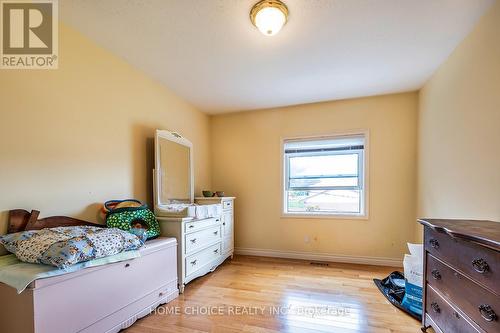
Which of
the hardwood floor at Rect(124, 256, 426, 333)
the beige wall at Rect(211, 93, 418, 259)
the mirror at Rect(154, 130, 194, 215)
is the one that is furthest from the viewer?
the beige wall at Rect(211, 93, 418, 259)

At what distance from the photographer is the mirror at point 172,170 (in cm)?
272

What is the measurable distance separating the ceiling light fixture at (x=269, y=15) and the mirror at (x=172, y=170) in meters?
1.63

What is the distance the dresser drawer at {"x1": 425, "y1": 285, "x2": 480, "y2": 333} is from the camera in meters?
1.33

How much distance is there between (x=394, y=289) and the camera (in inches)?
96.3

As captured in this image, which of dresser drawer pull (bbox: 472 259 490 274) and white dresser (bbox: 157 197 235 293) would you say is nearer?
dresser drawer pull (bbox: 472 259 490 274)

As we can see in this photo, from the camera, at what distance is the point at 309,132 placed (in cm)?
365

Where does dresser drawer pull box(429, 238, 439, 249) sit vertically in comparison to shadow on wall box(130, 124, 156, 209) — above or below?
below

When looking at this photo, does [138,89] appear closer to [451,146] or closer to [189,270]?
[189,270]

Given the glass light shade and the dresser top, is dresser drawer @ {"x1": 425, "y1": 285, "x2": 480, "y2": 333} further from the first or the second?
the glass light shade

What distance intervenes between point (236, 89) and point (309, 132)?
4.30 ft

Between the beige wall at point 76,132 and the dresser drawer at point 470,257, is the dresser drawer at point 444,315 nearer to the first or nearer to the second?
the dresser drawer at point 470,257
